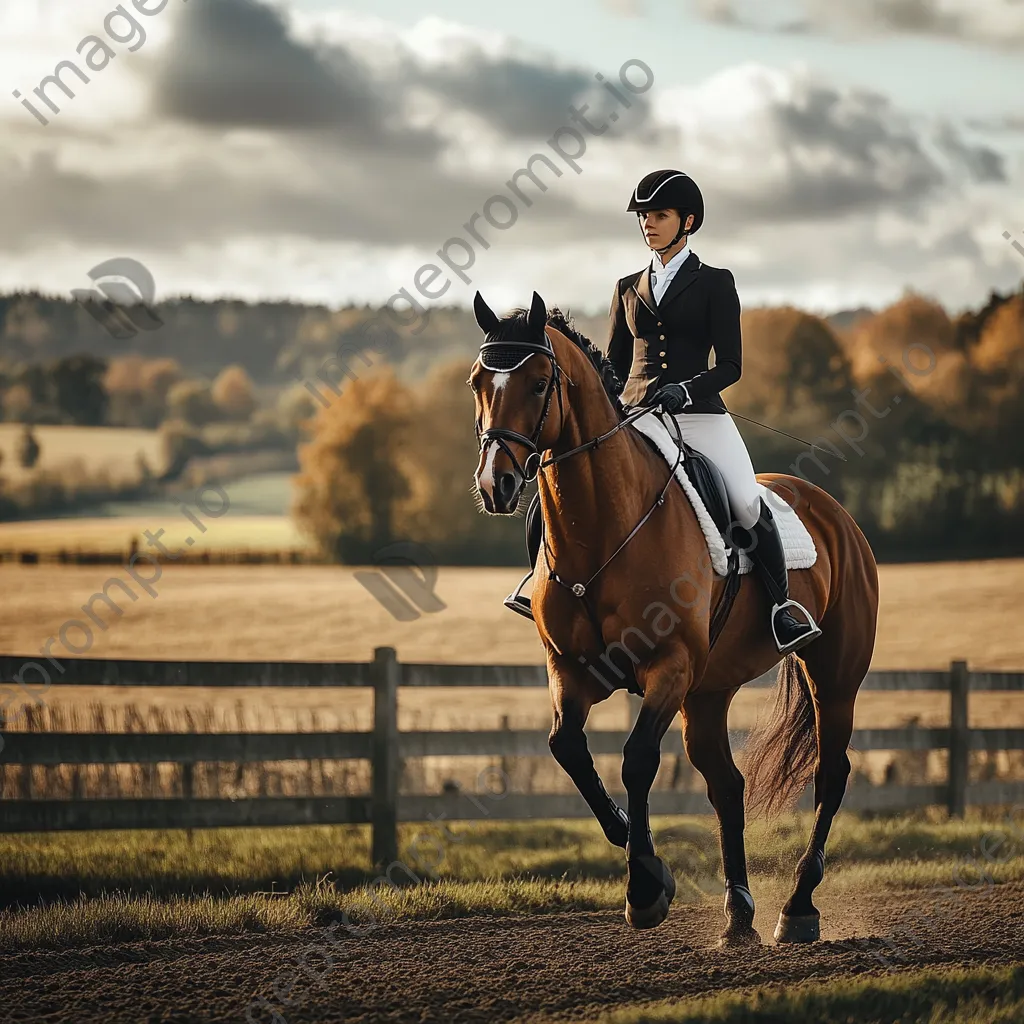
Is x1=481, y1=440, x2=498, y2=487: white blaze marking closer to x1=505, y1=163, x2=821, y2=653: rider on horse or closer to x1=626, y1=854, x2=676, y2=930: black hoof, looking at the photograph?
x1=505, y1=163, x2=821, y2=653: rider on horse

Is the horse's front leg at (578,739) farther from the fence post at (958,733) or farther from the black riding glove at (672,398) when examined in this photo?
the fence post at (958,733)

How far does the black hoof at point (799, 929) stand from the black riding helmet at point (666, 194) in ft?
11.4

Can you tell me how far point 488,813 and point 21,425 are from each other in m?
31.6

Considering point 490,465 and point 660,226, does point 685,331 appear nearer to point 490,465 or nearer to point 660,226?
point 660,226

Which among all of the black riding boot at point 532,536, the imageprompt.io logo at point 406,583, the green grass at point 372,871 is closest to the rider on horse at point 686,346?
the black riding boot at point 532,536

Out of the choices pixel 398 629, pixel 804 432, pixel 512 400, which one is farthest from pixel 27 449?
pixel 512 400

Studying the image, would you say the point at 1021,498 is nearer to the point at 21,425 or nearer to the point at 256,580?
the point at 256,580

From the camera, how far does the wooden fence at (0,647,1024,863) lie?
7297 millimetres

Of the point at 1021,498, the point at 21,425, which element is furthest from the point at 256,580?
the point at 1021,498

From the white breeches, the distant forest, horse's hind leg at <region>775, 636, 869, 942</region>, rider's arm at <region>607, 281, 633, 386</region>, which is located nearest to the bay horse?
the white breeches

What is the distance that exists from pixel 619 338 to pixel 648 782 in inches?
88.3

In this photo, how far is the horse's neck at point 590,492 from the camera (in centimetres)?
528

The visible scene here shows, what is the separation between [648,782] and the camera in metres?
5.14

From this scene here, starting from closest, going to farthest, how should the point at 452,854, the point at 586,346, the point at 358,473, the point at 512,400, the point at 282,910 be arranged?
the point at 512,400
the point at 586,346
the point at 282,910
the point at 452,854
the point at 358,473
